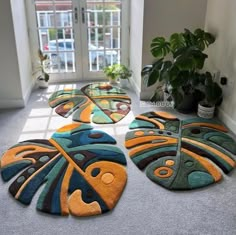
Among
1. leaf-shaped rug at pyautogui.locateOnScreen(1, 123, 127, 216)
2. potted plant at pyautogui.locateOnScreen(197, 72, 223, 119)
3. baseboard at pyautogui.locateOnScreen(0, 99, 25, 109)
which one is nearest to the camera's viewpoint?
leaf-shaped rug at pyautogui.locateOnScreen(1, 123, 127, 216)

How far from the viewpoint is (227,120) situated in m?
2.85

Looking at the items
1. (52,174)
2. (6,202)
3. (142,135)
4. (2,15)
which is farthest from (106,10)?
(6,202)

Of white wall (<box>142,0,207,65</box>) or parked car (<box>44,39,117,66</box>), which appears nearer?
white wall (<box>142,0,207,65</box>)

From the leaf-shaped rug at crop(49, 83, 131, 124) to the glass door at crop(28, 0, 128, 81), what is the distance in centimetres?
43

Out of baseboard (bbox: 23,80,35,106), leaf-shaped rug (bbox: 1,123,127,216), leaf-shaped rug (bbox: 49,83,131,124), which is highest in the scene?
baseboard (bbox: 23,80,35,106)

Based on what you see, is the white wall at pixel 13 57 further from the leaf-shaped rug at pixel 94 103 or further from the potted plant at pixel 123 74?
the potted plant at pixel 123 74

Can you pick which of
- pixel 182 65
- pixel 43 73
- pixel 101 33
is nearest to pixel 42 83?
pixel 43 73

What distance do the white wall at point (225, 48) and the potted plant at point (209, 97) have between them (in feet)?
0.32

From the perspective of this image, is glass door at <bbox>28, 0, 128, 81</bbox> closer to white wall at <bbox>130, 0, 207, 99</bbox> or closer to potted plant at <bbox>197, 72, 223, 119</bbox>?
white wall at <bbox>130, 0, 207, 99</bbox>

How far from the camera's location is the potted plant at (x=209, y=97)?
111 inches

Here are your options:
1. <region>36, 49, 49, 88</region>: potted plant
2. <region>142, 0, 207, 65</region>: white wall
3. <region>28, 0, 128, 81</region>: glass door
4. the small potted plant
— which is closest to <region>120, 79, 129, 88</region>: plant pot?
the small potted plant

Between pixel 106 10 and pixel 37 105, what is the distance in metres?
1.68

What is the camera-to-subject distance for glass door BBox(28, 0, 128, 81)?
3.85 m

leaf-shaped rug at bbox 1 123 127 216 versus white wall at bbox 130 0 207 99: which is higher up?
white wall at bbox 130 0 207 99
